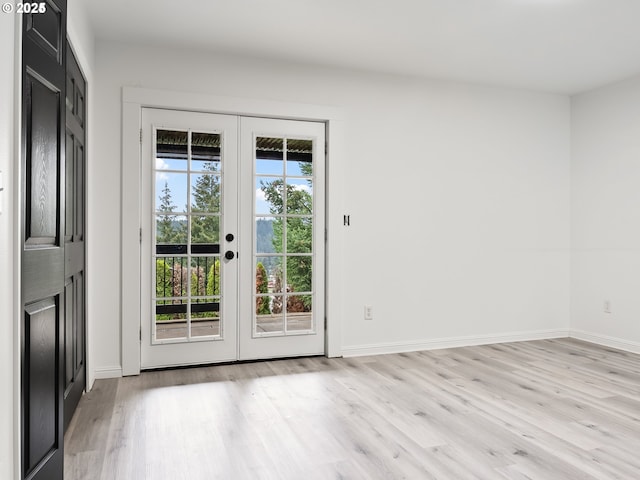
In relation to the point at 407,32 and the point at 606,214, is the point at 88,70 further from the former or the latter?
the point at 606,214

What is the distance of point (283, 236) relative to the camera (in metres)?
4.09

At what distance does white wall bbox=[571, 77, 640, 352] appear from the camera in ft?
14.6

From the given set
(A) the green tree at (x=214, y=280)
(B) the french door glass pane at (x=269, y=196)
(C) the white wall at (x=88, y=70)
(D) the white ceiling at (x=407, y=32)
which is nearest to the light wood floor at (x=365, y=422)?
(C) the white wall at (x=88, y=70)

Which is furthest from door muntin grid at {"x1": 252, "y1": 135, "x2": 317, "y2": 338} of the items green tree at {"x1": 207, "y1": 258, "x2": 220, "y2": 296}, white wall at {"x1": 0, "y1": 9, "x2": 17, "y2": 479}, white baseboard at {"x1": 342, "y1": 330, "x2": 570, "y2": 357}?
white wall at {"x1": 0, "y1": 9, "x2": 17, "y2": 479}

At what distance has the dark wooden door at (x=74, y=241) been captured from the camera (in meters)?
2.59

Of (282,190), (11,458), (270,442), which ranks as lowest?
(270,442)

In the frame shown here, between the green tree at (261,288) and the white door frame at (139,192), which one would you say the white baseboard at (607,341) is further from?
the green tree at (261,288)

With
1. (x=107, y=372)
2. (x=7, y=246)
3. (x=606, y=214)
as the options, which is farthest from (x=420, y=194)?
(x=7, y=246)

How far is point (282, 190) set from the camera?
13.4ft

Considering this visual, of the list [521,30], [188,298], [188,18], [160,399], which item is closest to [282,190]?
[188,298]

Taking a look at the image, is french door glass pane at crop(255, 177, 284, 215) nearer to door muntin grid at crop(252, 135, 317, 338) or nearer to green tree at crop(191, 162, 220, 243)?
door muntin grid at crop(252, 135, 317, 338)

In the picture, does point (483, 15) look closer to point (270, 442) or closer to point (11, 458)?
point (270, 442)

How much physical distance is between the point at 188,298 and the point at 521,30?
3210 millimetres

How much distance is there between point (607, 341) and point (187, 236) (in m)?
4.11
